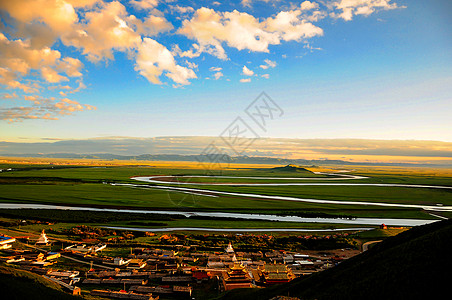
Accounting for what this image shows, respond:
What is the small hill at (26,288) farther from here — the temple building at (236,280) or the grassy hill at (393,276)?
the grassy hill at (393,276)

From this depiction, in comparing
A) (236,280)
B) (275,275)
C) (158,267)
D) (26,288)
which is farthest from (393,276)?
(26,288)

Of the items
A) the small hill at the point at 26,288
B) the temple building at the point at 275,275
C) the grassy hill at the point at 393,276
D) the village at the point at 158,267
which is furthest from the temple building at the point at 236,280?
the small hill at the point at 26,288

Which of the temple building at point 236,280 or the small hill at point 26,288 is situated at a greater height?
the small hill at point 26,288

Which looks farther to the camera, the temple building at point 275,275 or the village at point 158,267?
the temple building at point 275,275

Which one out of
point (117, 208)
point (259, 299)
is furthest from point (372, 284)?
point (117, 208)

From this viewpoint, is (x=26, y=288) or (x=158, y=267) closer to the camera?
(x=26, y=288)

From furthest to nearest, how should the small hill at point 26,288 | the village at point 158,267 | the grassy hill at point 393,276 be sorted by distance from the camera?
the village at point 158,267 < the small hill at point 26,288 < the grassy hill at point 393,276

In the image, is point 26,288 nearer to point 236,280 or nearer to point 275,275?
point 236,280

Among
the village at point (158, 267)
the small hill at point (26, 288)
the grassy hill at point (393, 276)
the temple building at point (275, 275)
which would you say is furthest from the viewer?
the temple building at point (275, 275)
